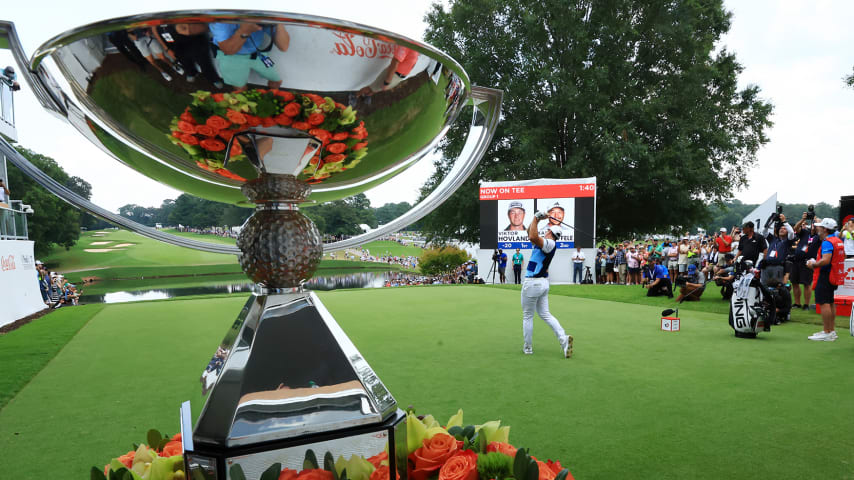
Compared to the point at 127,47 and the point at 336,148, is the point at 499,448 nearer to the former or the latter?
the point at 336,148

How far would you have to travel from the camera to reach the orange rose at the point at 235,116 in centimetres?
81

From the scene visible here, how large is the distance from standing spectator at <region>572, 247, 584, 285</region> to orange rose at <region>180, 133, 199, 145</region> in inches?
550

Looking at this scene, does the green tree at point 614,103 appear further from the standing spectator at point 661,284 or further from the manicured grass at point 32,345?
the manicured grass at point 32,345

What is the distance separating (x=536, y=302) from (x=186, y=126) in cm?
443

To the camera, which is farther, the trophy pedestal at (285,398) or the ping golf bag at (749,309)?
the ping golf bag at (749,309)

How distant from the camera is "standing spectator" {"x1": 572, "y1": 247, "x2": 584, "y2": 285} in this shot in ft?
46.2

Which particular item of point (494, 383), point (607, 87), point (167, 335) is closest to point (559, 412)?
point (494, 383)

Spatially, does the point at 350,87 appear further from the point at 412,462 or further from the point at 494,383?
the point at 494,383

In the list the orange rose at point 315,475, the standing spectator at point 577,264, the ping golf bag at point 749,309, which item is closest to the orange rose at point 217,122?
the orange rose at point 315,475

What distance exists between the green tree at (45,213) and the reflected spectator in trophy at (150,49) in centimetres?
2422

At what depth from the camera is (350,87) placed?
80 centimetres

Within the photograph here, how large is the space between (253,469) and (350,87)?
0.68 m

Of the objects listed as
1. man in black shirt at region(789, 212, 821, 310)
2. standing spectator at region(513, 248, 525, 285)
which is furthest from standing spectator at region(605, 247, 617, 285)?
man in black shirt at region(789, 212, 821, 310)

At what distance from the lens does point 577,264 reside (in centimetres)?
1418
